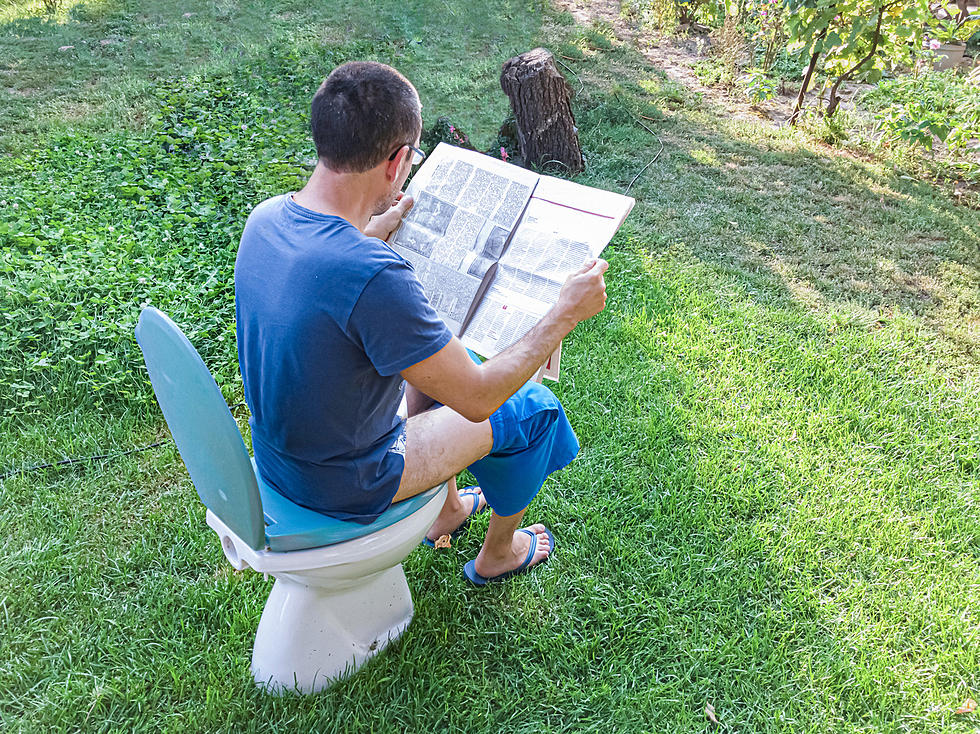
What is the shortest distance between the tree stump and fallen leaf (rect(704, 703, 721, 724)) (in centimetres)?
356

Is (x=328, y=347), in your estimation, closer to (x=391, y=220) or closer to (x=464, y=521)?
(x=391, y=220)

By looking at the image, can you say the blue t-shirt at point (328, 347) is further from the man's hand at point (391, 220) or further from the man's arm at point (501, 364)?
the man's hand at point (391, 220)

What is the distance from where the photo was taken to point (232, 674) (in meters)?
1.93

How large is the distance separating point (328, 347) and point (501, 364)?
396mm

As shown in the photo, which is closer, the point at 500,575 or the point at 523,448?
the point at 523,448

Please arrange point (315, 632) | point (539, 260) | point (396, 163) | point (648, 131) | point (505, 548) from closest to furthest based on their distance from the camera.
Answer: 1. point (396, 163)
2. point (315, 632)
3. point (539, 260)
4. point (505, 548)
5. point (648, 131)

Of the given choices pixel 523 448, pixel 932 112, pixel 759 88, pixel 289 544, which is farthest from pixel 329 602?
pixel 759 88

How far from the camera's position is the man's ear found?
1.55 m

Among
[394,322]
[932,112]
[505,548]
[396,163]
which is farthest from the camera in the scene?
[932,112]

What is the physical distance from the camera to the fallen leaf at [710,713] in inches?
74.8

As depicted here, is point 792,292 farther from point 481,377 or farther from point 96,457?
point 96,457

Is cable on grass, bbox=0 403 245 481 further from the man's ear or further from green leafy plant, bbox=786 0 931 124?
green leafy plant, bbox=786 0 931 124

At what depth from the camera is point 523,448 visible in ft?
6.23

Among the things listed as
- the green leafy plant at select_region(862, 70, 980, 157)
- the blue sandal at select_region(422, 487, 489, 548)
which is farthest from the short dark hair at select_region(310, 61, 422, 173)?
the green leafy plant at select_region(862, 70, 980, 157)
